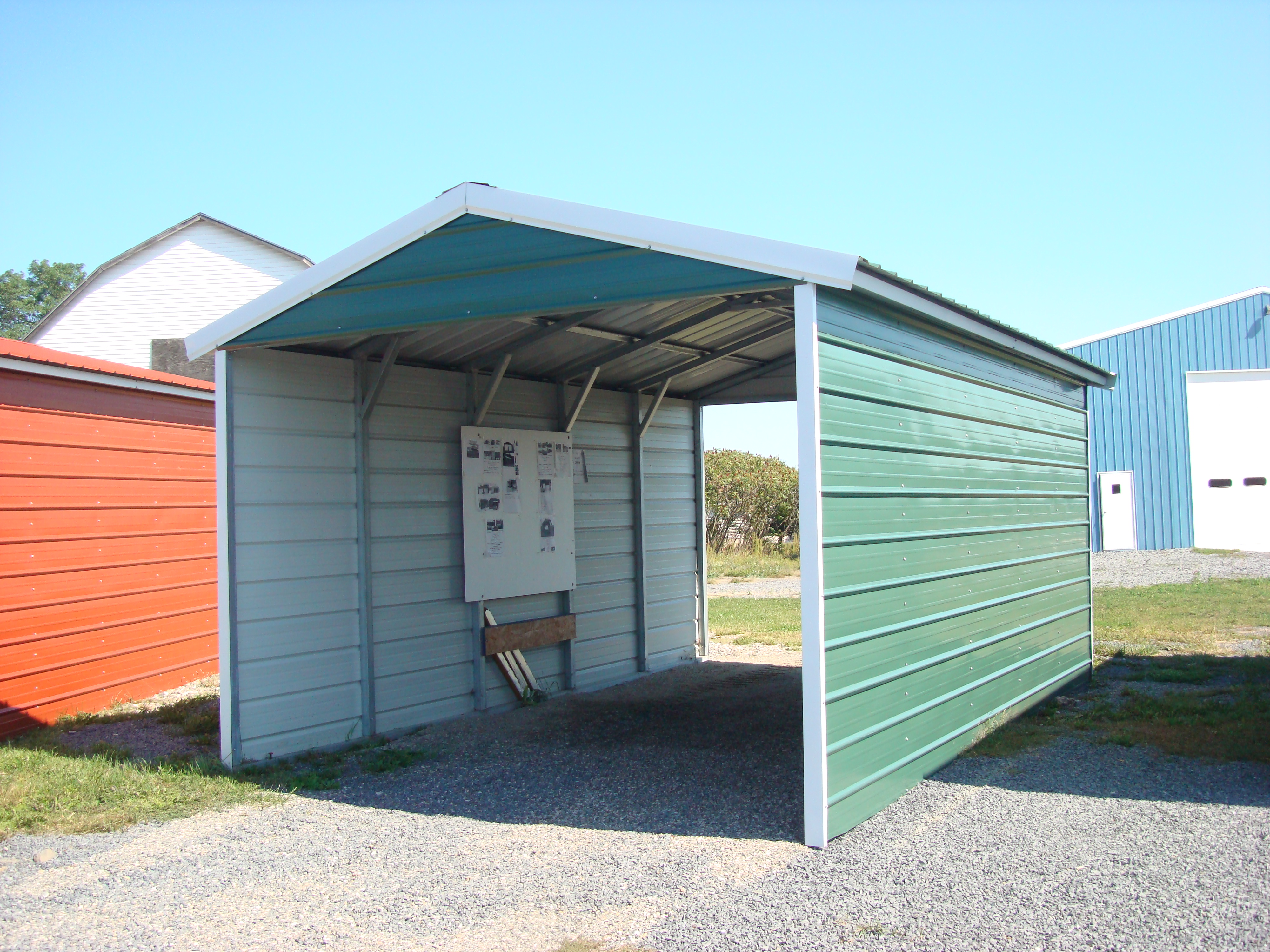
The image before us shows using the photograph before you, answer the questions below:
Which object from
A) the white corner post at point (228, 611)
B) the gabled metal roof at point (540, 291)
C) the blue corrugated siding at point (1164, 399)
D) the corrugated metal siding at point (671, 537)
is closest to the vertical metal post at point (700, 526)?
the corrugated metal siding at point (671, 537)

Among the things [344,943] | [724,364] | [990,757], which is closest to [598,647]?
[724,364]

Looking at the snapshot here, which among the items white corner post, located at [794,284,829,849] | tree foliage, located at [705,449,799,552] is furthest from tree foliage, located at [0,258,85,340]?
white corner post, located at [794,284,829,849]

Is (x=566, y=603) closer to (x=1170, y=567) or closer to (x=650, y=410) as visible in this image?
(x=650, y=410)

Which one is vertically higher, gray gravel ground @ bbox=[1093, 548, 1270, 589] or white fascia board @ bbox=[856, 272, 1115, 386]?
white fascia board @ bbox=[856, 272, 1115, 386]

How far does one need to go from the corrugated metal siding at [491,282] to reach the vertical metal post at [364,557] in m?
1.07

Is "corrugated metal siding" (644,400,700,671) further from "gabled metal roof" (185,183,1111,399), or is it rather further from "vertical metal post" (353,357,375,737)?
"vertical metal post" (353,357,375,737)

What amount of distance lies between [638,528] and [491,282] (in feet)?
15.2

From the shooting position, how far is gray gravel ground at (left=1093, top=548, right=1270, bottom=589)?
1578cm

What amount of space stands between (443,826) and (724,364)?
211 inches

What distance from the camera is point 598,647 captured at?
30.3ft

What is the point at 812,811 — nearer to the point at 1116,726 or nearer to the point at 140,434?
the point at 1116,726

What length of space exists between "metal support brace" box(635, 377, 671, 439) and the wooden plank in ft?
6.64

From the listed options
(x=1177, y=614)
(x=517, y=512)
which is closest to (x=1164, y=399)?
(x=1177, y=614)

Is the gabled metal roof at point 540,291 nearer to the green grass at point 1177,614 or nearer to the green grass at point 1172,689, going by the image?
the green grass at point 1172,689
